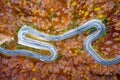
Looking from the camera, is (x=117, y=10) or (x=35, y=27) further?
(x=35, y=27)

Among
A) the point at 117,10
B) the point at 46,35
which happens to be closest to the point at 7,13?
the point at 46,35

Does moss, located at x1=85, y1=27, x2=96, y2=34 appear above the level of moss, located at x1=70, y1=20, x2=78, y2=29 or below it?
below

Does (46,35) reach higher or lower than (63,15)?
lower

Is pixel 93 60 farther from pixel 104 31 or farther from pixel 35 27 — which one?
pixel 35 27

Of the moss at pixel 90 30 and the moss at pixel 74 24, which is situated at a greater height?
the moss at pixel 74 24

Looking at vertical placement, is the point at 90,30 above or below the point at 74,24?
below

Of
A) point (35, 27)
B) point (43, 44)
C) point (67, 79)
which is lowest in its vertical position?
point (67, 79)

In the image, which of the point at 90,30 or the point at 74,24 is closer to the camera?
the point at 90,30

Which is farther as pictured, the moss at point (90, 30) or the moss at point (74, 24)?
the moss at point (74, 24)

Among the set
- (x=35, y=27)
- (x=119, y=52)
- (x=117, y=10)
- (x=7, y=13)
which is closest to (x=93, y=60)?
(x=119, y=52)

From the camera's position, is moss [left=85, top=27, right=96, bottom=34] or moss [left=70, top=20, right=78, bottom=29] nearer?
moss [left=85, top=27, right=96, bottom=34]
